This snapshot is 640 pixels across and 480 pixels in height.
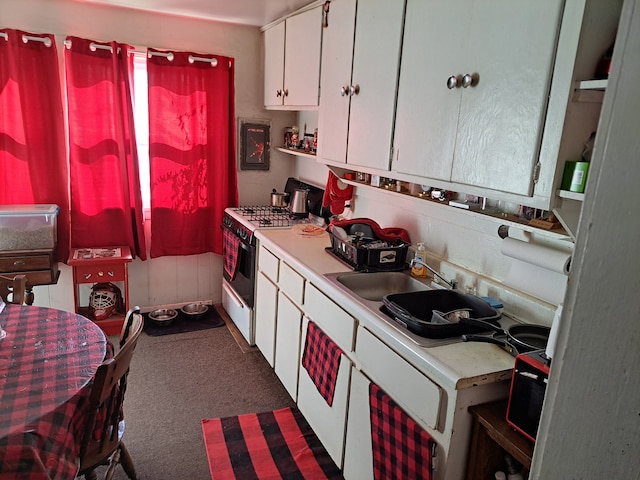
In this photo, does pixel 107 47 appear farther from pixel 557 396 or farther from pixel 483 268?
pixel 557 396

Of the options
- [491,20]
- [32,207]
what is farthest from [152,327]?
[491,20]

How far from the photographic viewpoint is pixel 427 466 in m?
1.55

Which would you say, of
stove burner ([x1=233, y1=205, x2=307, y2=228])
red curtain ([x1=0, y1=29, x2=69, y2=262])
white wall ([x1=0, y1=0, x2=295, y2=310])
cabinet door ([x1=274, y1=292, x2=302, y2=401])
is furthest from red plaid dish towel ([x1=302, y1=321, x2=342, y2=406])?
red curtain ([x1=0, y1=29, x2=69, y2=262])

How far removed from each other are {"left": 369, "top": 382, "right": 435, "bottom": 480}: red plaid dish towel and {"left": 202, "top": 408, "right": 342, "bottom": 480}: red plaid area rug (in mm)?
583

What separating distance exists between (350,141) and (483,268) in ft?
3.25

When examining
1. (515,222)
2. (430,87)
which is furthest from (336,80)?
(515,222)

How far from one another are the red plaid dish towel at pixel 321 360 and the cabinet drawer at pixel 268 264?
0.55 metres

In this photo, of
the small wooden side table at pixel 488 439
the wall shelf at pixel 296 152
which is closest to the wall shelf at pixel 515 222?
the small wooden side table at pixel 488 439

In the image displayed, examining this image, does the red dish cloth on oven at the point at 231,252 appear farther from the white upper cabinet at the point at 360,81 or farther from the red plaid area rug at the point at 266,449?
the red plaid area rug at the point at 266,449

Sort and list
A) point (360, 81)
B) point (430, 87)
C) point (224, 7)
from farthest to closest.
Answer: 1. point (224, 7)
2. point (360, 81)
3. point (430, 87)

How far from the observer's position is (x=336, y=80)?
106 inches

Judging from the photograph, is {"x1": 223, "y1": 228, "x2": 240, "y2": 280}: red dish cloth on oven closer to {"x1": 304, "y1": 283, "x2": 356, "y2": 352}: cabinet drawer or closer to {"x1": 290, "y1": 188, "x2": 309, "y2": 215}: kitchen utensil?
{"x1": 290, "y1": 188, "x2": 309, "y2": 215}: kitchen utensil

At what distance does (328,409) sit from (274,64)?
2.61 metres

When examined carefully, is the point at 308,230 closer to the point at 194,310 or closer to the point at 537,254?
the point at 194,310
